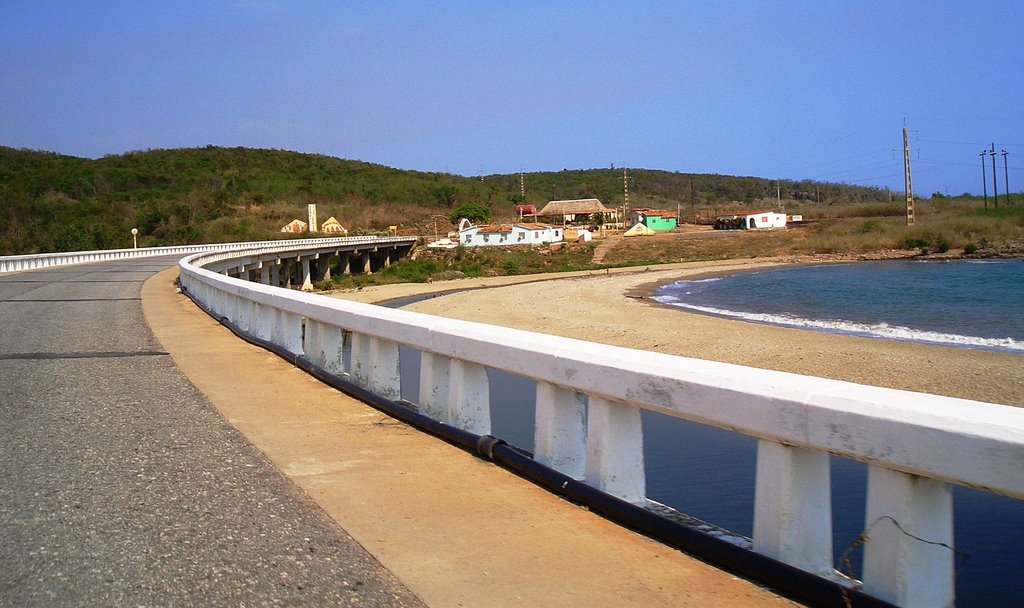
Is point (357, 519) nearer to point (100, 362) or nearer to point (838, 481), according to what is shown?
point (838, 481)

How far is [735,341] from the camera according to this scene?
2516 cm

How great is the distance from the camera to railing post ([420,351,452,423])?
7.73 m

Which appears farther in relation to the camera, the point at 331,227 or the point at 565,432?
the point at 331,227

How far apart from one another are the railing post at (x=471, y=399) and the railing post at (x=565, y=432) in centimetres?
120

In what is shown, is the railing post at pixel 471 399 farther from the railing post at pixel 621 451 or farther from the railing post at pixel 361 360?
the railing post at pixel 361 360

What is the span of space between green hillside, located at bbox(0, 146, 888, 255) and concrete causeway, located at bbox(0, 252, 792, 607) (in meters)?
67.9

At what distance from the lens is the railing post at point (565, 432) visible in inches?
237

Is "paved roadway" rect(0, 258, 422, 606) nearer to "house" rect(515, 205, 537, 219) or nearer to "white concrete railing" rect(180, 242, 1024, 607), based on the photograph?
"white concrete railing" rect(180, 242, 1024, 607)

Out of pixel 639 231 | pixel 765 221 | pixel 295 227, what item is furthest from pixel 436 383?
pixel 295 227

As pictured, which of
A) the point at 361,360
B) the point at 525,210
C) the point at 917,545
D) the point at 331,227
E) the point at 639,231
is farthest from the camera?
the point at 525,210

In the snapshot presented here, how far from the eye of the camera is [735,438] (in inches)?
496

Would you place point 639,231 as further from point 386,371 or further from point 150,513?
point 150,513

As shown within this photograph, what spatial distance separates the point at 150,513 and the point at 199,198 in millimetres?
129654

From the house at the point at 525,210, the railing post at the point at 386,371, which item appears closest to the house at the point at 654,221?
the house at the point at 525,210
